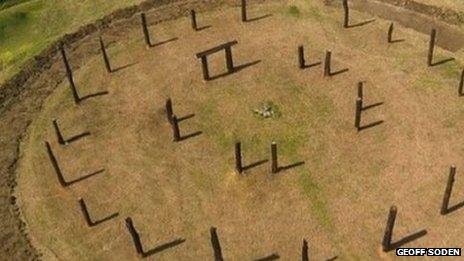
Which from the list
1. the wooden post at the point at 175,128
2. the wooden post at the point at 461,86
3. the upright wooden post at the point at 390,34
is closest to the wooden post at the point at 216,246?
the wooden post at the point at 175,128

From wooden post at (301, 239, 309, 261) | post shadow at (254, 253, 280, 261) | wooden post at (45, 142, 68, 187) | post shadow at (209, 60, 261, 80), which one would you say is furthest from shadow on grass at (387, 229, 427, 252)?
wooden post at (45, 142, 68, 187)

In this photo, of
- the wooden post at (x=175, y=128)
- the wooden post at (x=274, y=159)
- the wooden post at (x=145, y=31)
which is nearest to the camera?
the wooden post at (x=274, y=159)

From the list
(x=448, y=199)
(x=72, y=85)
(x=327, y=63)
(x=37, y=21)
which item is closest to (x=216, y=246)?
(x=448, y=199)

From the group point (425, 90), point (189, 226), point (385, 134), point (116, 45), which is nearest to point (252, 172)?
point (189, 226)

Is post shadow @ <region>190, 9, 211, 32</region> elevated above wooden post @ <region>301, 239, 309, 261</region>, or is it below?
above

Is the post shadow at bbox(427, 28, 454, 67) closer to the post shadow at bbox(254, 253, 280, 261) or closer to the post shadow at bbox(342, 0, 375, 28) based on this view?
the post shadow at bbox(342, 0, 375, 28)

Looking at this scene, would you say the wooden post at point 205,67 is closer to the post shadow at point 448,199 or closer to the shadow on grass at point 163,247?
the shadow on grass at point 163,247
